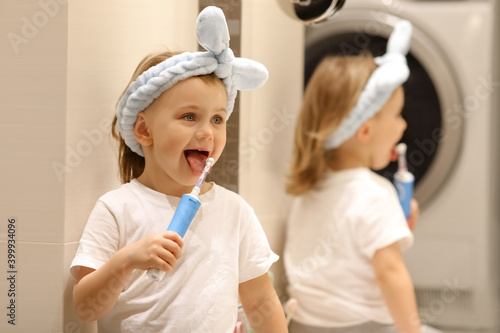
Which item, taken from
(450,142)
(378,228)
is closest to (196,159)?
(378,228)

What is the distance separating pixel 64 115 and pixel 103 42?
0.07 meters

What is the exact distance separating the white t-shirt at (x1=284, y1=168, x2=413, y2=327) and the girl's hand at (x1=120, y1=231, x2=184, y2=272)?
47cm

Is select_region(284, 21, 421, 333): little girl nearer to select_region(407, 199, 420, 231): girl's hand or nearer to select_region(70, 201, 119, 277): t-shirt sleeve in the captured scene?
select_region(407, 199, 420, 231): girl's hand

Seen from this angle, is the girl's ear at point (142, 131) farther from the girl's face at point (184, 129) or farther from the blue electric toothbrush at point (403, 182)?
the blue electric toothbrush at point (403, 182)

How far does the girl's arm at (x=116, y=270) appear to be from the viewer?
0.46 meters

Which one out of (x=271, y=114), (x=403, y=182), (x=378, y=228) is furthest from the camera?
(x=403, y=182)

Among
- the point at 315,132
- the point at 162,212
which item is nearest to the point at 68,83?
the point at 162,212

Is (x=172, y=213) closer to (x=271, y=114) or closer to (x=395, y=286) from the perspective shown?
(x=271, y=114)

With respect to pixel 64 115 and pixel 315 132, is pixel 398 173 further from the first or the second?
pixel 64 115

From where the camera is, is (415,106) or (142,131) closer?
(142,131)

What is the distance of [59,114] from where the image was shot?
0.52 meters

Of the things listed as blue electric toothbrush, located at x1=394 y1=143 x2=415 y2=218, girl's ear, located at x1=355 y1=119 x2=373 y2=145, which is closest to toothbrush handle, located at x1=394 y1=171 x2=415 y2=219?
blue electric toothbrush, located at x1=394 y1=143 x2=415 y2=218

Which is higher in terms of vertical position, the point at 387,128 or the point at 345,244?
the point at 387,128

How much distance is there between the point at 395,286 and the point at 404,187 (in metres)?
0.20
